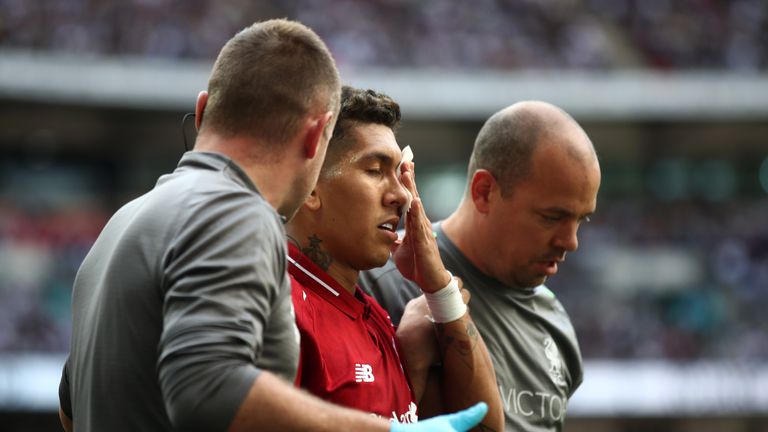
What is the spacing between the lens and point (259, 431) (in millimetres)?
1700

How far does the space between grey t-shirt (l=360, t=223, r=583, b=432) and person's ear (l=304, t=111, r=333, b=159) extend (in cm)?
99

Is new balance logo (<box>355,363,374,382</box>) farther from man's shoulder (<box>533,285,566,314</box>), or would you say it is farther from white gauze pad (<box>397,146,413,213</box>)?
man's shoulder (<box>533,285,566,314</box>)

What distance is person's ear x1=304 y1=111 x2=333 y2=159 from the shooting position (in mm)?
1989

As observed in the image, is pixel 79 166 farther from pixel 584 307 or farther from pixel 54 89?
pixel 584 307

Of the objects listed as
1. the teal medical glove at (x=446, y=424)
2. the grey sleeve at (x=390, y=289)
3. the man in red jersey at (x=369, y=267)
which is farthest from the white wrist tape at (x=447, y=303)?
the teal medical glove at (x=446, y=424)

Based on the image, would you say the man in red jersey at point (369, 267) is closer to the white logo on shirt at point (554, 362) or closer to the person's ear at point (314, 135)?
the person's ear at point (314, 135)

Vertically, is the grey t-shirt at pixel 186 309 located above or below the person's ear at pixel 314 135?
below

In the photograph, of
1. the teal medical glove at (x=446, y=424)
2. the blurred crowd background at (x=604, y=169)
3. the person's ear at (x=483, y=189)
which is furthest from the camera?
the blurred crowd background at (x=604, y=169)

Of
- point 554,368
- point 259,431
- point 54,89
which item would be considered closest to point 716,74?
point 54,89

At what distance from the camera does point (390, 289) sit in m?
3.01

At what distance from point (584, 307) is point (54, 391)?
899 centimetres

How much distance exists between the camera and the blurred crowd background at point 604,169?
17369 mm

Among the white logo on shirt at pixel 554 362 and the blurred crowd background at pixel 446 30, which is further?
the blurred crowd background at pixel 446 30

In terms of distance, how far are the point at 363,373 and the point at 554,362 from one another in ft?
3.55
